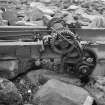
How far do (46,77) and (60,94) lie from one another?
0.75 m

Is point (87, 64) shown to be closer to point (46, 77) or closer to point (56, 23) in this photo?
point (46, 77)

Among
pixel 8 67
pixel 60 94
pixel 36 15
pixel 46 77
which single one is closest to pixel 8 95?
pixel 60 94

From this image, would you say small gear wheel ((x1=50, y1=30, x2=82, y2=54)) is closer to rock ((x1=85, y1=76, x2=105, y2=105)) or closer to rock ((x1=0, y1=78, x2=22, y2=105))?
rock ((x1=85, y1=76, x2=105, y2=105))

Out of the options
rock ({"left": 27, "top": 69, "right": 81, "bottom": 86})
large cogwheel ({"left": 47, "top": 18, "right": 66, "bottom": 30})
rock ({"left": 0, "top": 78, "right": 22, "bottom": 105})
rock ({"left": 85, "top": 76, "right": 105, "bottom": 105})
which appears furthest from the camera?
large cogwheel ({"left": 47, "top": 18, "right": 66, "bottom": 30})

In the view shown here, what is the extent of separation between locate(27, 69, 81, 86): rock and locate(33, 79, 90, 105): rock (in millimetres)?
327

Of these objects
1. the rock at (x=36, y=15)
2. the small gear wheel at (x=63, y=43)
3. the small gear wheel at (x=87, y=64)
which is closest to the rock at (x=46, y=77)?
the small gear wheel at (x=87, y=64)

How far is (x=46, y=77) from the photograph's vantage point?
5219 millimetres

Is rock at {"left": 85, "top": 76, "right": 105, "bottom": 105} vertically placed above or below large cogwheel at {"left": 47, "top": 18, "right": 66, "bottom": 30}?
below

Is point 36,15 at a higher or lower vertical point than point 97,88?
higher

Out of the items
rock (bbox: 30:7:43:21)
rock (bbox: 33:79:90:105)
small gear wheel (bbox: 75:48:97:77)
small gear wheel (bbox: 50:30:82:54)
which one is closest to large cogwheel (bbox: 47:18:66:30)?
small gear wheel (bbox: 50:30:82:54)

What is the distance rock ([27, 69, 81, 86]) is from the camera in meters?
5.14

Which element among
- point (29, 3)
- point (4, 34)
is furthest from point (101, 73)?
point (29, 3)

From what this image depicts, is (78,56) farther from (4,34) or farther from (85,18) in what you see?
(85,18)

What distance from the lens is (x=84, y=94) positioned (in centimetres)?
469
